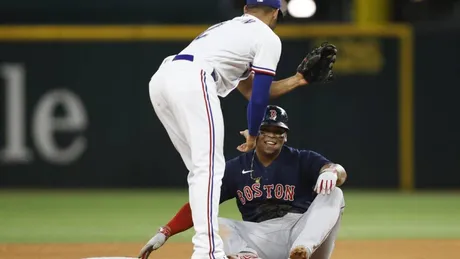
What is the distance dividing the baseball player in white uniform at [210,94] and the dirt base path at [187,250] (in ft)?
4.80

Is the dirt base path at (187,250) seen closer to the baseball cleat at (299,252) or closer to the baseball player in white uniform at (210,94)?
the baseball cleat at (299,252)

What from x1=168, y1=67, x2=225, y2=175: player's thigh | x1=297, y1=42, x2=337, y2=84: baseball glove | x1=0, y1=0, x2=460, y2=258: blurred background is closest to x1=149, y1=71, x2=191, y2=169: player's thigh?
x1=168, y1=67, x2=225, y2=175: player's thigh

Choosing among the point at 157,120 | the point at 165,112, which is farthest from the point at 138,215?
the point at 165,112

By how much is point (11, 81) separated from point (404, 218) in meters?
5.50

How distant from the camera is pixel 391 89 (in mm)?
12961

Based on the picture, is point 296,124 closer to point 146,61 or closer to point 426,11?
point 146,61

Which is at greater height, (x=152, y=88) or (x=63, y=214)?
(x=152, y=88)

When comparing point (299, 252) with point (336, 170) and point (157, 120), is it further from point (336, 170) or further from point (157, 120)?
point (157, 120)

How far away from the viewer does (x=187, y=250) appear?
7242mm

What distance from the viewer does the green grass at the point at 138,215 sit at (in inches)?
334

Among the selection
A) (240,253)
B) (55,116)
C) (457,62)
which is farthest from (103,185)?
(240,253)

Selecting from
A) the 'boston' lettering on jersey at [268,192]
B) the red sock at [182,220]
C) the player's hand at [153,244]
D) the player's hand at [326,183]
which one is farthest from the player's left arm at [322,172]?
the player's hand at [153,244]

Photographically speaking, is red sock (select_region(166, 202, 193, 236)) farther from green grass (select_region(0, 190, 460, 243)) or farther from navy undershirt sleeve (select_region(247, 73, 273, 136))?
green grass (select_region(0, 190, 460, 243))

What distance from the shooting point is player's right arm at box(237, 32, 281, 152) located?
5.30 metres
